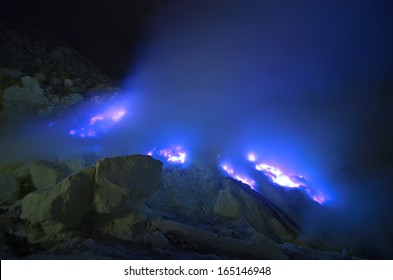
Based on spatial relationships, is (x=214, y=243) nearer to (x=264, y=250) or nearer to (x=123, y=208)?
(x=264, y=250)

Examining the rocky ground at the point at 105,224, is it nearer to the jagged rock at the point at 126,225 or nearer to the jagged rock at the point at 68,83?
the jagged rock at the point at 126,225

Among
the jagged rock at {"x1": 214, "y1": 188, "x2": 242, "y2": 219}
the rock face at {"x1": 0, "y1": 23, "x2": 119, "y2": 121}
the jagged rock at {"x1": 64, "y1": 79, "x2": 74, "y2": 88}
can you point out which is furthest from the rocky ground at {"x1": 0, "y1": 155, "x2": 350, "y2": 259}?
the jagged rock at {"x1": 64, "y1": 79, "x2": 74, "y2": 88}

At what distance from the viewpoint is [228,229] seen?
5.76 metres

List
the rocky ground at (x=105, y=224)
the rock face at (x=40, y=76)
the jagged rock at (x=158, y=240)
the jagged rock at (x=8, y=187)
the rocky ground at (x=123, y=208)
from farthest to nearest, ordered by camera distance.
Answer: the rock face at (x=40, y=76) < the jagged rock at (x=8, y=187) < the jagged rock at (x=158, y=240) < the rocky ground at (x=123, y=208) < the rocky ground at (x=105, y=224)

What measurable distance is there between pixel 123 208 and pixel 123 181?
465 millimetres

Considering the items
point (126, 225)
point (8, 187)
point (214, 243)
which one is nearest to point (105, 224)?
→ point (126, 225)

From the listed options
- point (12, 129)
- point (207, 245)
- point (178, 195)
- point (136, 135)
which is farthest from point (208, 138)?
point (12, 129)

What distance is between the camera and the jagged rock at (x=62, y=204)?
4199 millimetres

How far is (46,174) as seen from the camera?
5.61 metres

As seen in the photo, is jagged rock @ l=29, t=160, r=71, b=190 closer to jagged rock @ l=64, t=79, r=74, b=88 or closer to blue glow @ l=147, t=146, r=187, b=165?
blue glow @ l=147, t=146, r=187, b=165

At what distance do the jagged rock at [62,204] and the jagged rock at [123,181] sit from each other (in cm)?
21

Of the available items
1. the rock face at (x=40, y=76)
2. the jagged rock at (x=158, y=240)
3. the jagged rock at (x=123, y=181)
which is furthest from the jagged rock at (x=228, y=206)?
the rock face at (x=40, y=76)

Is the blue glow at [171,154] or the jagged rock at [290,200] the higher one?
the blue glow at [171,154]

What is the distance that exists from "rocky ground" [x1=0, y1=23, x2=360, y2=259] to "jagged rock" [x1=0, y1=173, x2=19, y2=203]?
2 centimetres
